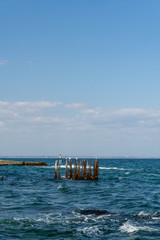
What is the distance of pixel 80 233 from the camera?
15266 millimetres

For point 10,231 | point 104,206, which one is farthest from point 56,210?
point 10,231

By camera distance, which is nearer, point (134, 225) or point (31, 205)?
point (134, 225)

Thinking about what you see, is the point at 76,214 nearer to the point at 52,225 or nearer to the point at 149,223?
A: the point at 52,225

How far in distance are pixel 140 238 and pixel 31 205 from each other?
1085 cm

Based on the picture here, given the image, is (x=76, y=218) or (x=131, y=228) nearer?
(x=131, y=228)

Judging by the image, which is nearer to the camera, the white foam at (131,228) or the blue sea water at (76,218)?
the blue sea water at (76,218)

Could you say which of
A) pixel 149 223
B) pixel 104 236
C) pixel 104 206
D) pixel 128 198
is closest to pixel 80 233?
pixel 104 236

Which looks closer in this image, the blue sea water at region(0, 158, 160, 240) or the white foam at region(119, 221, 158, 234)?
the blue sea water at region(0, 158, 160, 240)

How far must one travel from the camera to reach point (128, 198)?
27891 mm

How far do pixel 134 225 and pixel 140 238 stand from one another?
2494 millimetres

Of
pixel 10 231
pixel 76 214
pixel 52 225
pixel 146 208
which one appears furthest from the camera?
pixel 146 208

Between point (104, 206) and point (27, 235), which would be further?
point (104, 206)

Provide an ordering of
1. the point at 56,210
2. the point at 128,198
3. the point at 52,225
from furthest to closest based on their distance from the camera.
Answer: the point at 128,198
the point at 56,210
the point at 52,225

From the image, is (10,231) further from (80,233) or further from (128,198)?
(128,198)
